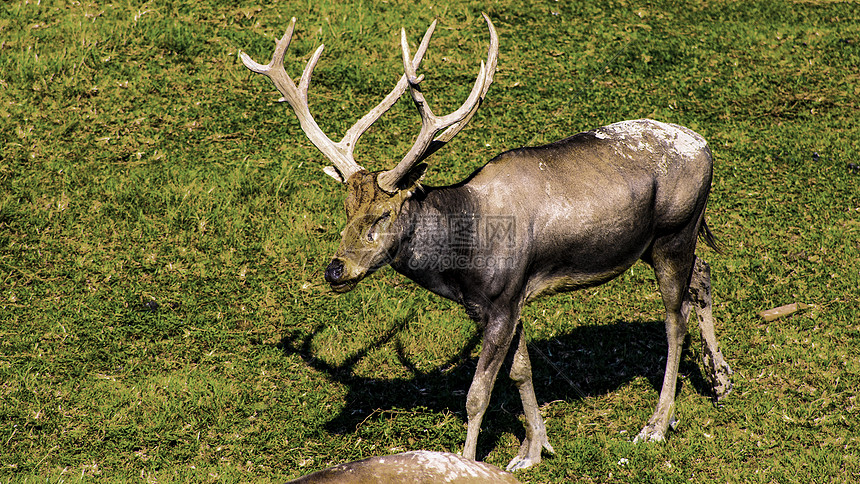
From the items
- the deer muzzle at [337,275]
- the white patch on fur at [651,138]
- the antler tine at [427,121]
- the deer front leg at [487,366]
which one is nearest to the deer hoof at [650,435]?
the deer front leg at [487,366]

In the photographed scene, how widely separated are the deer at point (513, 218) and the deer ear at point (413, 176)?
0.04ft

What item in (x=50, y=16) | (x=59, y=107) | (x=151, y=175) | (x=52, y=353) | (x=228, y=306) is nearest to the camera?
(x=52, y=353)

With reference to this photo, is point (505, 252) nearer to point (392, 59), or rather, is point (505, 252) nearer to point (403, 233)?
point (403, 233)

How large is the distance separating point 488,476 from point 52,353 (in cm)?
565

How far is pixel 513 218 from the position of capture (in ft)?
23.1

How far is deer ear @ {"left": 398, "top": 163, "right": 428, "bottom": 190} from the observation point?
21.8 feet

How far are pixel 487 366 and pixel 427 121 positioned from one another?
7.04ft

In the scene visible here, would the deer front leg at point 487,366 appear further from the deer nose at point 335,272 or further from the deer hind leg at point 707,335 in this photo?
the deer hind leg at point 707,335

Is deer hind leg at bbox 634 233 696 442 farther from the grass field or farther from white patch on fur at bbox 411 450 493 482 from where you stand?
white patch on fur at bbox 411 450 493 482

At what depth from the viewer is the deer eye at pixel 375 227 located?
6504 mm

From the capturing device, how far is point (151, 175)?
1101 centimetres

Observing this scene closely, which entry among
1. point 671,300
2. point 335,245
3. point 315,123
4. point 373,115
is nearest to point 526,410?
point 671,300

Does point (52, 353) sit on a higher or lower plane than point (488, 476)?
lower

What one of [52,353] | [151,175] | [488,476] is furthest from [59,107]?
[488,476]
